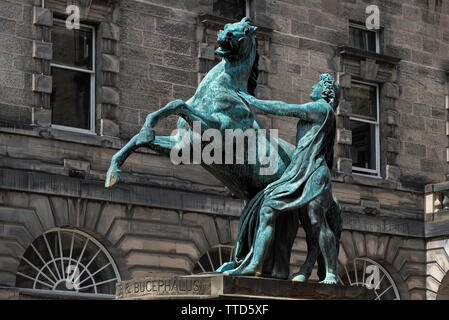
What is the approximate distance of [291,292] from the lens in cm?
1076

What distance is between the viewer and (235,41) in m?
11.5

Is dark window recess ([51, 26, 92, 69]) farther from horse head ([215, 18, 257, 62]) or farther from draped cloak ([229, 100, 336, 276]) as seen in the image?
draped cloak ([229, 100, 336, 276])

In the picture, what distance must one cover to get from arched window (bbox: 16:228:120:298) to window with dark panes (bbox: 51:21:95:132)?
2.20 meters

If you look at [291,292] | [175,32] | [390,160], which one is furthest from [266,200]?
[390,160]

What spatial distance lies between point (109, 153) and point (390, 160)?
25.7 feet

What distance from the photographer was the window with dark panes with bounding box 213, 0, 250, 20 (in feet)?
77.4

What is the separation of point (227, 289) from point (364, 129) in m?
16.2

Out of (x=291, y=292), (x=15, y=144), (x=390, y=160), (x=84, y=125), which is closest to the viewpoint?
(x=291, y=292)

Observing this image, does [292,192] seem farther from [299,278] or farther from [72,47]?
[72,47]

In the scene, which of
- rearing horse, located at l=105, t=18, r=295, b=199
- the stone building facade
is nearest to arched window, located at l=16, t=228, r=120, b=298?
the stone building facade

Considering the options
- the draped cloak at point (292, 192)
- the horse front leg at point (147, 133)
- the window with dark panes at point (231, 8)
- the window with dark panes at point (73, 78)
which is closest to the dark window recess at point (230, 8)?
the window with dark panes at point (231, 8)

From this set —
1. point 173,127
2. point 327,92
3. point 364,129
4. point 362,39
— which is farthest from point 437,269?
point 327,92
